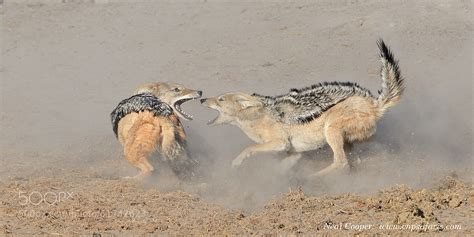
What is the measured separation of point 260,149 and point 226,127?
2.41 m

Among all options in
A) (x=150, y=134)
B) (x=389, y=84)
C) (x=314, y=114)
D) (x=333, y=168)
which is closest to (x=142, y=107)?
(x=150, y=134)

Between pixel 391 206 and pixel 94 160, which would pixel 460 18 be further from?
pixel 391 206

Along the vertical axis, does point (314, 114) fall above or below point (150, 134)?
above

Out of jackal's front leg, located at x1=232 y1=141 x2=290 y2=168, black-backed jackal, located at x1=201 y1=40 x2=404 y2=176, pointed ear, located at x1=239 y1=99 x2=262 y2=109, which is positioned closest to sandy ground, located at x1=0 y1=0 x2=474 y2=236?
jackal's front leg, located at x1=232 y1=141 x2=290 y2=168

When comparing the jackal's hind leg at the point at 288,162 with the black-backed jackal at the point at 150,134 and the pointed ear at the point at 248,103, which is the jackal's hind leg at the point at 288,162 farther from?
the black-backed jackal at the point at 150,134

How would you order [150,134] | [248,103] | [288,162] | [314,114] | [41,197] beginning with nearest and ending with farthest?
[41,197]
[150,134]
[314,114]
[288,162]
[248,103]

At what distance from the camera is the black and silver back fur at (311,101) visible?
1354 cm

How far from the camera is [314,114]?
13594 millimetres

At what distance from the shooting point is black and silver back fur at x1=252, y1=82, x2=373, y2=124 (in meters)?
13.5

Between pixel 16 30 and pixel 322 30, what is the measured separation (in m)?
6.92

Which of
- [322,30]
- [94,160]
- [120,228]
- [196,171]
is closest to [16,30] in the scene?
[322,30]

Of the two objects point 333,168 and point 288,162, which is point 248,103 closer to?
point 288,162

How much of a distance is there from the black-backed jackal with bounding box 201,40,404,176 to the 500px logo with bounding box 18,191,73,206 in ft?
8.29

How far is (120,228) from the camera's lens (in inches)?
423
